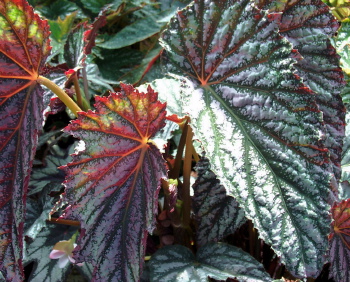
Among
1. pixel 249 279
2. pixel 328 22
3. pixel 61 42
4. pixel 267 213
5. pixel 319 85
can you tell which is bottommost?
pixel 249 279

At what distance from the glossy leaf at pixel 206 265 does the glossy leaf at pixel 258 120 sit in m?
0.15

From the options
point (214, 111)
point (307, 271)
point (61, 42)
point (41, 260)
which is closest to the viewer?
point (307, 271)

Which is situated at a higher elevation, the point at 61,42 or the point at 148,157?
the point at 61,42

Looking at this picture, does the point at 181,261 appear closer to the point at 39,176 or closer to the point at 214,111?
the point at 214,111

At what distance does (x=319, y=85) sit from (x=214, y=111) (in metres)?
0.23

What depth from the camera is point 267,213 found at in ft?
2.03

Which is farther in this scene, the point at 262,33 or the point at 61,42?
the point at 61,42

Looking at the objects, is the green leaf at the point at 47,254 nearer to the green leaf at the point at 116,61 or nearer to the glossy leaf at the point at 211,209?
the glossy leaf at the point at 211,209

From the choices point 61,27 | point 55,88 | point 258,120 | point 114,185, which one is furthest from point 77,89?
point 61,27

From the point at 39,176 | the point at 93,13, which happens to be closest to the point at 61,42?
the point at 93,13

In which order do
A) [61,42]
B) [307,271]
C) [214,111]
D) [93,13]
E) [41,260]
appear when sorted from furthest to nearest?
[93,13]
[61,42]
[41,260]
[214,111]
[307,271]

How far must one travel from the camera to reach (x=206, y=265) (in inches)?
30.3

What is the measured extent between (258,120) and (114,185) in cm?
27

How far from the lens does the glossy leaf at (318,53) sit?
0.76 meters
